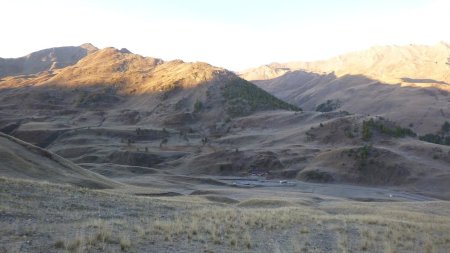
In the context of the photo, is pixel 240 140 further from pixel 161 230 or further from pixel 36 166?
pixel 161 230

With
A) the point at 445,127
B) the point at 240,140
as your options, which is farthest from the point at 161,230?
the point at 445,127

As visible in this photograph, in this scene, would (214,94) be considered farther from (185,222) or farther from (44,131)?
(185,222)

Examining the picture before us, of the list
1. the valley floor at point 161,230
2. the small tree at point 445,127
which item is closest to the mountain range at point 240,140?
the small tree at point 445,127

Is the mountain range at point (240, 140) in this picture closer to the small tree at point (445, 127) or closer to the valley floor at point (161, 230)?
the small tree at point (445, 127)

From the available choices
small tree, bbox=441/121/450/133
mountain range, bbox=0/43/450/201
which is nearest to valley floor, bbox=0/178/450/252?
mountain range, bbox=0/43/450/201

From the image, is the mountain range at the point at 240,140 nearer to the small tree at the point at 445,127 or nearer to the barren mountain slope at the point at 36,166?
the small tree at the point at 445,127

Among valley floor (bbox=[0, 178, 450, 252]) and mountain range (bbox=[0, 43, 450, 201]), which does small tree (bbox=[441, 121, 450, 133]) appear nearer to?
mountain range (bbox=[0, 43, 450, 201])

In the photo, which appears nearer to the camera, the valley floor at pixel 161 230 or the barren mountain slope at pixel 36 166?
the valley floor at pixel 161 230

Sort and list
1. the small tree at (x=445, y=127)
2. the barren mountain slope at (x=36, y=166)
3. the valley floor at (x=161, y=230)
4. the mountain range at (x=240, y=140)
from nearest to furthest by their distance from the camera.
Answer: the valley floor at (x=161, y=230)
the barren mountain slope at (x=36, y=166)
the mountain range at (x=240, y=140)
the small tree at (x=445, y=127)

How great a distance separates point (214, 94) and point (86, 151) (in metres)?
71.8

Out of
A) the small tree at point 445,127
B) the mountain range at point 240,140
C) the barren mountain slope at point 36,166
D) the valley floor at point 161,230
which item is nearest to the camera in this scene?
the valley floor at point 161,230

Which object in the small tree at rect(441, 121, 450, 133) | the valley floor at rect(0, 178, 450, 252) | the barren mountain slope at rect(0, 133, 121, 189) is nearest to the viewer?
the valley floor at rect(0, 178, 450, 252)

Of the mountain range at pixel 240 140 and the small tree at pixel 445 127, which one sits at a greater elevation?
the small tree at pixel 445 127

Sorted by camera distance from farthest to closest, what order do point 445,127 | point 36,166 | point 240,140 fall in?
point 445,127 → point 240,140 → point 36,166
